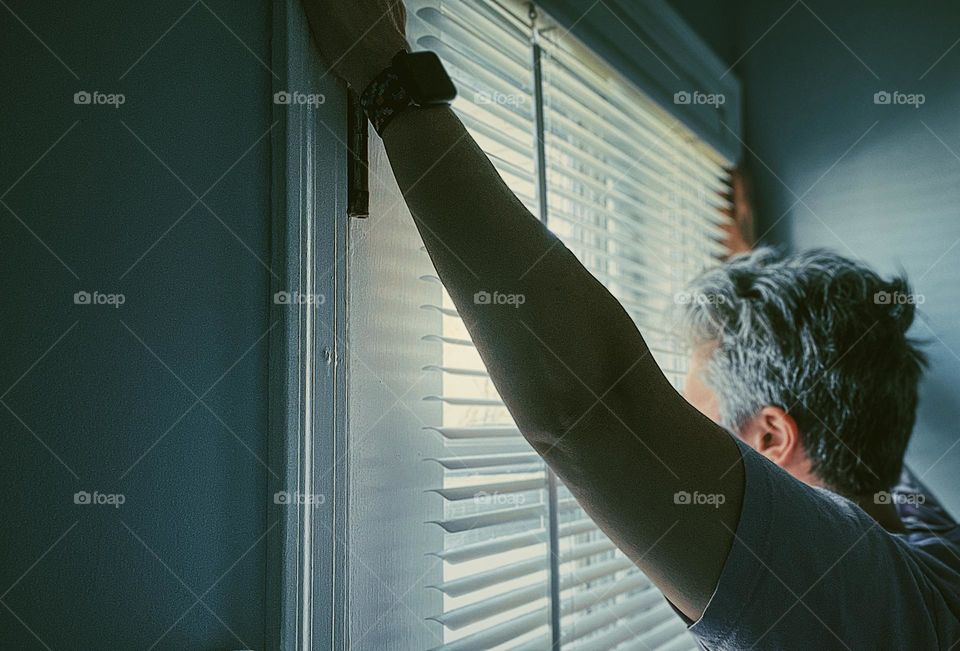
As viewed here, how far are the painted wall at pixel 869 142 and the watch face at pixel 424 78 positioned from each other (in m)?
1.07

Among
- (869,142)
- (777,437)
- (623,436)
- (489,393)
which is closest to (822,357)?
(777,437)

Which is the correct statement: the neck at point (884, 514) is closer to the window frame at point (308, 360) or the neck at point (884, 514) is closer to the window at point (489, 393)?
the window at point (489, 393)

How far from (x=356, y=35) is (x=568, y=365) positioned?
35 cm

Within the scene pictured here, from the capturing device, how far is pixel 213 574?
642mm

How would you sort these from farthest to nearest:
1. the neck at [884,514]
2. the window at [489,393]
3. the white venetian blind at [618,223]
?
the white venetian blind at [618,223] < the neck at [884,514] < the window at [489,393]

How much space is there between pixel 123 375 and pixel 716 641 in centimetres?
54

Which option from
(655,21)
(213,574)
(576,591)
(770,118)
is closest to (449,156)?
(213,574)

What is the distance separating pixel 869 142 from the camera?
5.51 ft

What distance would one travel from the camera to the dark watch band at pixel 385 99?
0.70m

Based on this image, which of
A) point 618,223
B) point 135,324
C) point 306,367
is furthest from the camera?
point 618,223

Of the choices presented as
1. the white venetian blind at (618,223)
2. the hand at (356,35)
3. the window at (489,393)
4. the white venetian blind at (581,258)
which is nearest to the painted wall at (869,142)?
the white venetian blind at (618,223)

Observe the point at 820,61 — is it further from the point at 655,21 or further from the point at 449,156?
the point at 449,156

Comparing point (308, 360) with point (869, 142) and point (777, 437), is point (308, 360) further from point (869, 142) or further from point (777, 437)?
point (869, 142)

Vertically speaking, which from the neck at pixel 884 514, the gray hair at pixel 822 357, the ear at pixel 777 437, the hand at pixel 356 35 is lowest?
the neck at pixel 884 514
